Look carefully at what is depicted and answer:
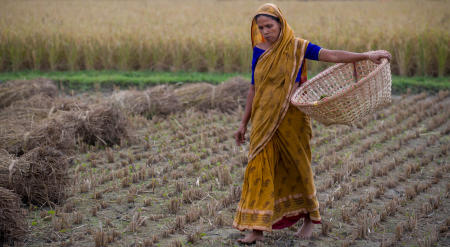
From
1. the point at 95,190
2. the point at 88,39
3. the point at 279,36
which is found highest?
the point at 279,36

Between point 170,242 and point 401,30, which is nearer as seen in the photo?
point 170,242

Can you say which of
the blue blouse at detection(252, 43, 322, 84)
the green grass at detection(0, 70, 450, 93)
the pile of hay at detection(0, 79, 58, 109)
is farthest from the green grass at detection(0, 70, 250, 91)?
the blue blouse at detection(252, 43, 322, 84)

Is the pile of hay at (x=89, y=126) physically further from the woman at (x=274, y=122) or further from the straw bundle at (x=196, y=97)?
the woman at (x=274, y=122)

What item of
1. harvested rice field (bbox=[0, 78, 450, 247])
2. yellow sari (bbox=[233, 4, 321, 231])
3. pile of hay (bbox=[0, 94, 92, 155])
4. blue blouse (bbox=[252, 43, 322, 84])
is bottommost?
harvested rice field (bbox=[0, 78, 450, 247])

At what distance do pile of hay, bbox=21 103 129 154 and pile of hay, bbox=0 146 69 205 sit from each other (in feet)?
2.87

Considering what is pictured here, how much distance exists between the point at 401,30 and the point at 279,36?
7.34 meters

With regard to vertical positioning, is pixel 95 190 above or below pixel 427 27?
below

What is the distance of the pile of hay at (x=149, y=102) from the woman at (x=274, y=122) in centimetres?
358

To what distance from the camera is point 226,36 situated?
982 centimetres

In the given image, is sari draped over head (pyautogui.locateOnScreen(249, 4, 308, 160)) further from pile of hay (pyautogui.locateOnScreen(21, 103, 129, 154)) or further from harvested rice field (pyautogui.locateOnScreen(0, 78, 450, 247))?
pile of hay (pyautogui.locateOnScreen(21, 103, 129, 154))

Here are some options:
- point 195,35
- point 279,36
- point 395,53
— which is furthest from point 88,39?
point 279,36

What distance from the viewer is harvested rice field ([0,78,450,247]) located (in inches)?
135

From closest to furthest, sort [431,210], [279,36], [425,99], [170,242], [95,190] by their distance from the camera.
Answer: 1. [279,36]
2. [170,242]
3. [431,210]
4. [95,190]
5. [425,99]

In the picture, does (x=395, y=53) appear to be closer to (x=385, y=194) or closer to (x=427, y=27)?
(x=427, y=27)
